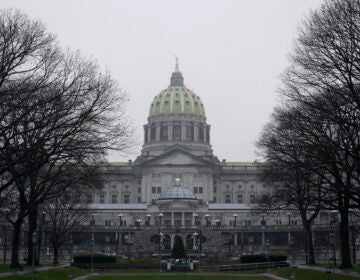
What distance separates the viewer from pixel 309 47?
1441 inches

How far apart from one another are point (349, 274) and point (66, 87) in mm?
21723

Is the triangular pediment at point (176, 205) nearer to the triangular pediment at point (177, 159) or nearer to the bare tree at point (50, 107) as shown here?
the triangular pediment at point (177, 159)

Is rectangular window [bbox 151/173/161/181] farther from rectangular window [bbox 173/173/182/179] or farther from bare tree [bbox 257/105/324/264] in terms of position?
bare tree [bbox 257/105/324/264]

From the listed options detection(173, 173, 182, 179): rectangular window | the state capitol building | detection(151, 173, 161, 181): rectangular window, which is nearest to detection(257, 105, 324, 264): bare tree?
the state capitol building

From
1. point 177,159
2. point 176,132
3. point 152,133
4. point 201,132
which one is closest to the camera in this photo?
point 177,159

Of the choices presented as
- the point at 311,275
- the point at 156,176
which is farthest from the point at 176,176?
the point at 311,275

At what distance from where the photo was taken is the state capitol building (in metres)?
114

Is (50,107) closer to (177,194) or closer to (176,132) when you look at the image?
(177,194)

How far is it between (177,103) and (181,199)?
4920cm

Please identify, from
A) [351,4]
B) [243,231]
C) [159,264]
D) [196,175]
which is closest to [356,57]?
[351,4]

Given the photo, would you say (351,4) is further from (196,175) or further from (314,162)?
(196,175)

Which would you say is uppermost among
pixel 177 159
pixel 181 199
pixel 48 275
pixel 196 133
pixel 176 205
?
pixel 196 133

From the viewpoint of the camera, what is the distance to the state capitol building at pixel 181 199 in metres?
114

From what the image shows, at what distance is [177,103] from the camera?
587ft
